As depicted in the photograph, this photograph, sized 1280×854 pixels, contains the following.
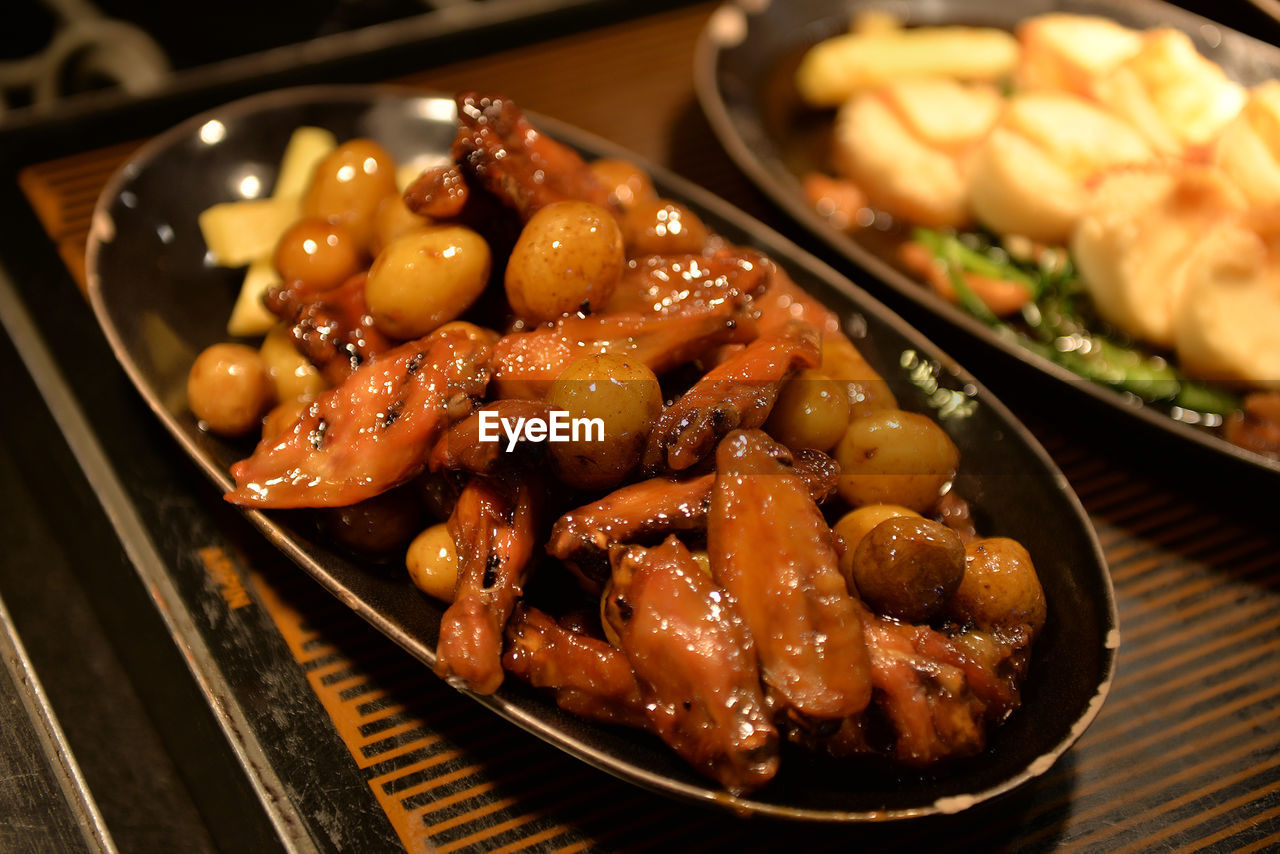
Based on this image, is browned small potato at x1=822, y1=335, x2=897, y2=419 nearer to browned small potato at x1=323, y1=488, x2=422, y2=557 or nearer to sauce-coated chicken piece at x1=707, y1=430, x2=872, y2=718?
sauce-coated chicken piece at x1=707, y1=430, x2=872, y2=718

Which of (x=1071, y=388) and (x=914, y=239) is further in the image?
(x=914, y=239)

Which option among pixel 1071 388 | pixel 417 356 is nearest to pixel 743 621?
pixel 417 356

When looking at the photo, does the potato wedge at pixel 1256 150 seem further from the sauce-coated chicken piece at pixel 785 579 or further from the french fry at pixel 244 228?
the french fry at pixel 244 228

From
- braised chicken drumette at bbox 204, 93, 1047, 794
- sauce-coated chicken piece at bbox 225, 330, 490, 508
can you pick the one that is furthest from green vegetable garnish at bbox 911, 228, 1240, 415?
sauce-coated chicken piece at bbox 225, 330, 490, 508

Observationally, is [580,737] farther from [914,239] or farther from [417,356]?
[914,239]

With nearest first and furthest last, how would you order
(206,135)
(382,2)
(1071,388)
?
(1071,388) < (206,135) < (382,2)

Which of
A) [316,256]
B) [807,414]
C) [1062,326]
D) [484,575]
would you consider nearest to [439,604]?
[484,575]
